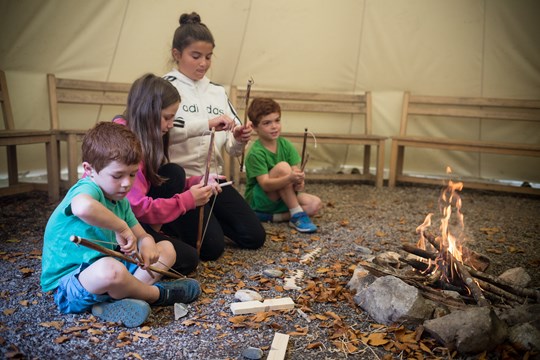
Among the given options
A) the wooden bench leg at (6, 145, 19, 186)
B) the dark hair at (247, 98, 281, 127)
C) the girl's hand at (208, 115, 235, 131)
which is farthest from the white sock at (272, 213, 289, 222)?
the wooden bench leg at (6, 145, 19, 186)

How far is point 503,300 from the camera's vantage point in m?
2.26

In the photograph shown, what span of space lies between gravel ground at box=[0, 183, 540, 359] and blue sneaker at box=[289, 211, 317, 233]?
73 mm

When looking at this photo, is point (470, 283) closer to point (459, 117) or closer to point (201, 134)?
point (201, 134)

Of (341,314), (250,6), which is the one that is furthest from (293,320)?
(250,6)

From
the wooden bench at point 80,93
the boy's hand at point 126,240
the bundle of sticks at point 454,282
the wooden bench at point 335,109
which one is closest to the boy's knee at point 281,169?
the bundle of sticks at point 454,282

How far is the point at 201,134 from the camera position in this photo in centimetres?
301

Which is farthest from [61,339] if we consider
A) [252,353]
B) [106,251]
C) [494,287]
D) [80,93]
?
[80,93]

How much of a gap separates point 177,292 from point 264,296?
15.9 inches

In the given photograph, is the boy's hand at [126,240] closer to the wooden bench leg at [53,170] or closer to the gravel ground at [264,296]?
the gravel ground at [264,296]

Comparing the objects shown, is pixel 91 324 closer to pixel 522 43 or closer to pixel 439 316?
pixel 439 316

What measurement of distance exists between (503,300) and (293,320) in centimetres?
91

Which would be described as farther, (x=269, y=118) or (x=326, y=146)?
(x=326, y=146)

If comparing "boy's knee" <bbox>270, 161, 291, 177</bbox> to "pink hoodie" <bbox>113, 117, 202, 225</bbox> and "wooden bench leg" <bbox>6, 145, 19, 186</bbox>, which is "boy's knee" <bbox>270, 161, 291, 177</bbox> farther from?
"wooden bench leg" <bbox>6, 145, 19, 186</bbox>

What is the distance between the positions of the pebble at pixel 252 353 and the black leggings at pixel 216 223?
0.76m
